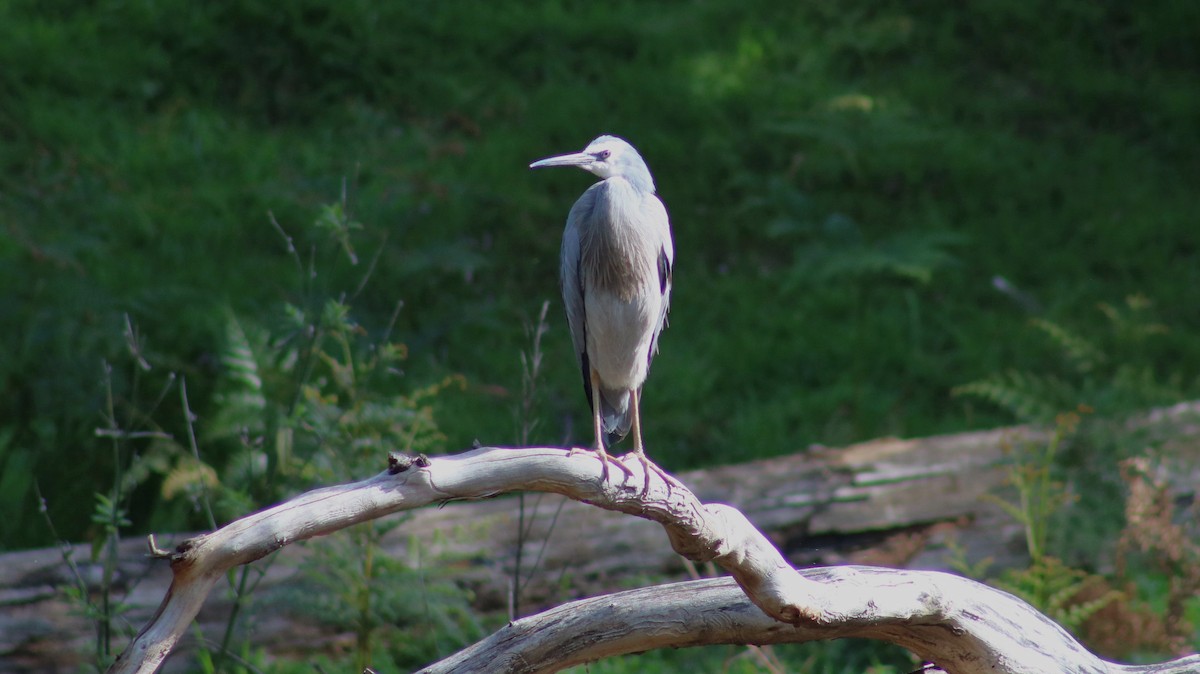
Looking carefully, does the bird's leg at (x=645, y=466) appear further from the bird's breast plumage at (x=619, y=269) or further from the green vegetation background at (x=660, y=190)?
the green vegetation background at (x=660, y=190)

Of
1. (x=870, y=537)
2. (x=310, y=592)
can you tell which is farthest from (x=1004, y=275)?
(x=310, y=592)

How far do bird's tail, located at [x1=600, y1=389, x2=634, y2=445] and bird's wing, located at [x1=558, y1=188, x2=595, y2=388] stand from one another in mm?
112

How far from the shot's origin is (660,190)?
7926mm

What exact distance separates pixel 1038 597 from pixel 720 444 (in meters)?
2.07

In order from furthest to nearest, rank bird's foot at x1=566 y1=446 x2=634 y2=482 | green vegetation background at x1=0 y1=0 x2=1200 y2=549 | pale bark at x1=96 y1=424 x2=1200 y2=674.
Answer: green vegetation background at x1=0 y1=0 x2=1200 y2=549 → bird's foot at x1=566 y1=446 x2=634 y2=482 → pale bark at x1=96 y1=424 x2=1200 y2=674

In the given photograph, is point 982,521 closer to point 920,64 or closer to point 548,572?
point 548,572

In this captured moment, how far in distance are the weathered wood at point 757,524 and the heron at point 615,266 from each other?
0.94m

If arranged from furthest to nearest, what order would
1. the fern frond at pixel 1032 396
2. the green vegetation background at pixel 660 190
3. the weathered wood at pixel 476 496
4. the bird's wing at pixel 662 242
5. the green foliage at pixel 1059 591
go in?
1. the green vegetation background at pixel 660 190
2. the fern frond at pixel 1032 396
3. the green foliage at pixel 1059 591
4. the bird's wing at pixel 662 242
5. the weathered wood at pixel 476 496

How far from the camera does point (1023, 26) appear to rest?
9.43 meters

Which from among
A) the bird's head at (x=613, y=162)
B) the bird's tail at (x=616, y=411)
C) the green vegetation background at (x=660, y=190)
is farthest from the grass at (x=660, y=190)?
the bird's head at (x=613, y=162)

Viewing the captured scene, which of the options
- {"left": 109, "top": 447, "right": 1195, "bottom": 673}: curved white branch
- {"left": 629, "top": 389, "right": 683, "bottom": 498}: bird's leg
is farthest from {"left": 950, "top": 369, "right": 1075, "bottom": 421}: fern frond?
{"left": 109, "top": 447, "right": 1195, "bottom": 673}: curved white branch

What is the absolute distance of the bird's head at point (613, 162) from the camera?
3674mm

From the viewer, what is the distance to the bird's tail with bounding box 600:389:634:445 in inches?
164

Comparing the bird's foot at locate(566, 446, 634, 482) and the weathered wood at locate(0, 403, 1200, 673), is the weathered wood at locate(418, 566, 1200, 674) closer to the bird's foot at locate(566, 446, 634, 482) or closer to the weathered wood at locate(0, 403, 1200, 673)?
the bird's foot at locate(566, 446, 634, 482)
